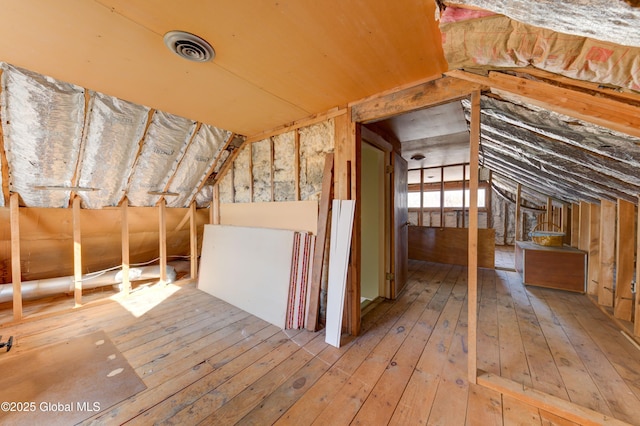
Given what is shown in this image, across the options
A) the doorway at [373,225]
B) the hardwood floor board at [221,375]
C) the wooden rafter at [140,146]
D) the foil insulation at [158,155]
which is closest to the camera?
the hardwood floor board at [221,375]

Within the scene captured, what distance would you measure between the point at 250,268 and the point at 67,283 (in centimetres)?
267

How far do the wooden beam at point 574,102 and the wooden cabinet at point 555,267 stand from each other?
3.11 metres

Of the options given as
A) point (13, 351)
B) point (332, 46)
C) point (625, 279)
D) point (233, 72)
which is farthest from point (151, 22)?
point (625, 279)

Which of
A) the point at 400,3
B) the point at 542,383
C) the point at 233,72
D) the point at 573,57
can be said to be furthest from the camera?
the point at 233,72

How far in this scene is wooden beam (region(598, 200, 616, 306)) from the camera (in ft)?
8.68

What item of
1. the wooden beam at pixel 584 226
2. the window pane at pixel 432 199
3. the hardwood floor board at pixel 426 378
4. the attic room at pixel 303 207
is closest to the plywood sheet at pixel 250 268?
the attic room at pixel 303 207

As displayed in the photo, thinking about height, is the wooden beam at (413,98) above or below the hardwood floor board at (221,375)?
above

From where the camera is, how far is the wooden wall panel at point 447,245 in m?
4.48

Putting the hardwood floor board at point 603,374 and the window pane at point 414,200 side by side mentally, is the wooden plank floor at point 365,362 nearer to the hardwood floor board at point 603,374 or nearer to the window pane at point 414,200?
the hardwood floor board at point 603,374

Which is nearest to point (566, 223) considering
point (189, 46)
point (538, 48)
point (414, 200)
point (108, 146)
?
point (414, 200)

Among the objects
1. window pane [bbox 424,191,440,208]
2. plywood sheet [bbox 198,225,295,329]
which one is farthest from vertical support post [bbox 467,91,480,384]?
window pane [bbox 424,191,440,208]

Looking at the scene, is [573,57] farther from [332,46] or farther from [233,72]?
[233,72]

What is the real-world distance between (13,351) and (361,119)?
3672mm

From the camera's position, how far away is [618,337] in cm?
210
